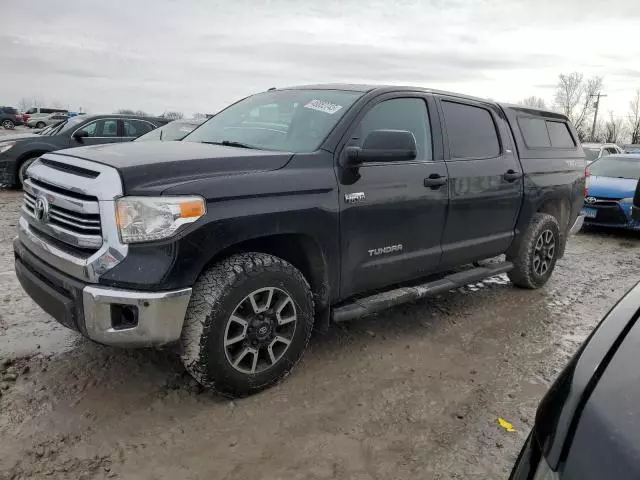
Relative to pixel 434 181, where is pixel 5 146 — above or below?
below

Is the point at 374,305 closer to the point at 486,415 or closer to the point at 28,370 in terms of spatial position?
the point at 486,415

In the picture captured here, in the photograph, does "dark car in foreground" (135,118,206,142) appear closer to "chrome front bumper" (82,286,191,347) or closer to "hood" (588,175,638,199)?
"chrome front bumper" (82,286,191,347)

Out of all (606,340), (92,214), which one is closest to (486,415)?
(606,340)

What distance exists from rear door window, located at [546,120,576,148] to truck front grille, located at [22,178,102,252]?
15.7 ft

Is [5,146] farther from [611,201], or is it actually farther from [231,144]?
[611,201]

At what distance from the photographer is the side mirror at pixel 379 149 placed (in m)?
3.36

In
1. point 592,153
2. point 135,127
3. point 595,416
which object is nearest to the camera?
point 595,416

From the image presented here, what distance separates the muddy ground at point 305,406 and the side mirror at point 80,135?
659 cm

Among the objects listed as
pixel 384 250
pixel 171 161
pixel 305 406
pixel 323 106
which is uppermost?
pixel 323 106

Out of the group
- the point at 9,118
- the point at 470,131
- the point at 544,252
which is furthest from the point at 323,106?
the point at 9,118

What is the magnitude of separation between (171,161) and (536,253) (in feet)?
13.2

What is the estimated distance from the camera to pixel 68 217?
9.66 feet

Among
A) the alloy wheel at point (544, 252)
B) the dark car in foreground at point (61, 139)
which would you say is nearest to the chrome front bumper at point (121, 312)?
the alloy wheel at point (544, 252)

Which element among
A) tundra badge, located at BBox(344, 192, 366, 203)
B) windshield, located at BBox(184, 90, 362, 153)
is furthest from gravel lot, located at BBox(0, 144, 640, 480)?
windshield, located at BBox(184, 90, 362, 153)
